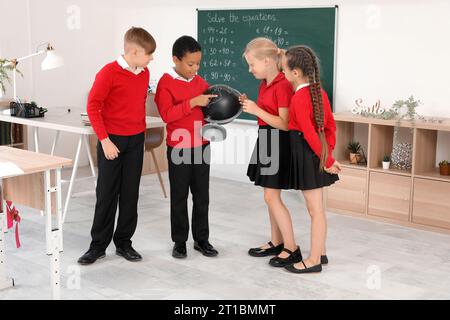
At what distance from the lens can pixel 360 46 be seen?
518cm

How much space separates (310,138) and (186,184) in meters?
0.82

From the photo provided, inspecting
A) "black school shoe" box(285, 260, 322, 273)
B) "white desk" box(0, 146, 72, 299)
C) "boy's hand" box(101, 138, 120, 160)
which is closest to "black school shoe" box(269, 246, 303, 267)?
"black school shoe" box(285, 260, 322, 273)

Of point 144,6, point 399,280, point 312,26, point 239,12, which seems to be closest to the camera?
point 399,280

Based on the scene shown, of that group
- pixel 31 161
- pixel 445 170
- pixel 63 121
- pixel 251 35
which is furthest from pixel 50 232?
pixel 251 35

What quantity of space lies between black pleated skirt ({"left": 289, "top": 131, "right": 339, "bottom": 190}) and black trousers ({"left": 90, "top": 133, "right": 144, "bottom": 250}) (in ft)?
2.94

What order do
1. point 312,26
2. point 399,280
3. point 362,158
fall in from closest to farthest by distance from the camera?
point 399,280, point 362,158, point 312,26

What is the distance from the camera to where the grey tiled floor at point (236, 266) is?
3.34 meters

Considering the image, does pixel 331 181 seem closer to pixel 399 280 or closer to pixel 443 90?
pixel 399 280

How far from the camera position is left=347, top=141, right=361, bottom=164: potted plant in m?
5.03

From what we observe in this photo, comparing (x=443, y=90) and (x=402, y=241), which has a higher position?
(x=443, y=90)

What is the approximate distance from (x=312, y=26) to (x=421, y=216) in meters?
1.88

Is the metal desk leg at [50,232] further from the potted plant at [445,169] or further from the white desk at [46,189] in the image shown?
the potted plant at [445,169]

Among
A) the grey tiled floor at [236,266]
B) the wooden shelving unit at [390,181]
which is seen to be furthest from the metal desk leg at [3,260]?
the wooden shelving unit at [390,181]

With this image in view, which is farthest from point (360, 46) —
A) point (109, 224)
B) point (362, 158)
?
point (109, 224)
